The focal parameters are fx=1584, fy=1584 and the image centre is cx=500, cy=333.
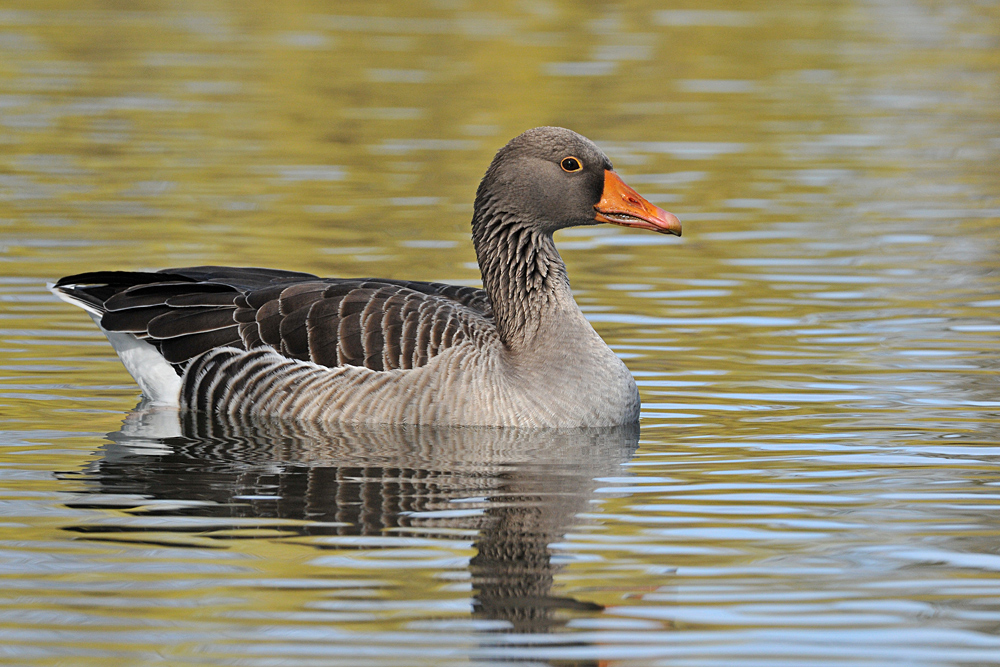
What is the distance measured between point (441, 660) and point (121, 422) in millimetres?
5929

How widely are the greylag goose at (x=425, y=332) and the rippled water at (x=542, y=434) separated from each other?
0.31 m

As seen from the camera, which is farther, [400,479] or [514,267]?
[514,267]

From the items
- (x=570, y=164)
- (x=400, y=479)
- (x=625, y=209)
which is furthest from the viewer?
(x=570, y=164)

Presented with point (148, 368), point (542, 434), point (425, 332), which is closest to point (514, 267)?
point (425, 332)

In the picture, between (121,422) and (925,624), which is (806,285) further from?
(925,624)

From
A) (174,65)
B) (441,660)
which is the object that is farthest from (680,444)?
(174,65)

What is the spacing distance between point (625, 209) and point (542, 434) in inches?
75.5

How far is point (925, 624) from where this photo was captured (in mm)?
7855

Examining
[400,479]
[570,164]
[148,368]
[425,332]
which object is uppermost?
[570,164]

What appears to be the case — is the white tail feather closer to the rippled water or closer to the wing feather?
the wing feather

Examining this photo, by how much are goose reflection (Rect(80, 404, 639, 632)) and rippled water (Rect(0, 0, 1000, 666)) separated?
3cm

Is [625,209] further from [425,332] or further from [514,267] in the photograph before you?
[425,332]

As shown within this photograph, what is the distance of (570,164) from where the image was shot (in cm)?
1261

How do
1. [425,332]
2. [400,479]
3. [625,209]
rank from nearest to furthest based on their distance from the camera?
[400,479]
[425,332]
[625,209]
